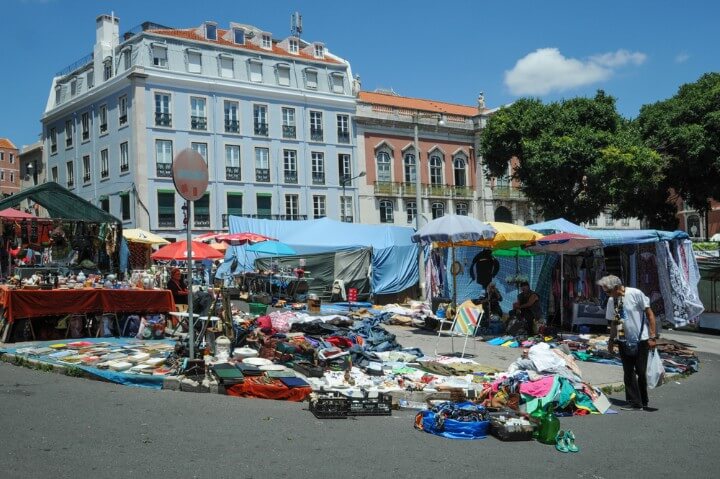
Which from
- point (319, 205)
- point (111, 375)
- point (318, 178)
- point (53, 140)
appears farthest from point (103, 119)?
point (111, 375)

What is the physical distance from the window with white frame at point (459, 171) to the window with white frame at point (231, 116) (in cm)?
1740

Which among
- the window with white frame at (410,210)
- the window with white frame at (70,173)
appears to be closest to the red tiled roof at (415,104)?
the window with white frame at (410,210)

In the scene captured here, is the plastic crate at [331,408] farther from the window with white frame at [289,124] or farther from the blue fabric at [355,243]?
the window with white frame at [289,124]

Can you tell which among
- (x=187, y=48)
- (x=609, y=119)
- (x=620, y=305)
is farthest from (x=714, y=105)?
(x=187, y=48)

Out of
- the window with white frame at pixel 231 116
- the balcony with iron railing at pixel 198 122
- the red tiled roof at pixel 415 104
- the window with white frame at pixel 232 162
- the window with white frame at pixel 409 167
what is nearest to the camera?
the balcony with iron railing at pixel 198 122

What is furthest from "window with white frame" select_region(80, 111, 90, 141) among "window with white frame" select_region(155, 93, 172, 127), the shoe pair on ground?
the shoe pair on ground

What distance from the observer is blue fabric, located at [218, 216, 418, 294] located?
25.5 meters

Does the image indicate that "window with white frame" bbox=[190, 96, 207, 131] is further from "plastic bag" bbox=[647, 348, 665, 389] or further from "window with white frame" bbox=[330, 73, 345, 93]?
"plastic bag" bbox=[647, 348, 665, 389]

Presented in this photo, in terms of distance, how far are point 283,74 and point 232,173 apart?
8320mm

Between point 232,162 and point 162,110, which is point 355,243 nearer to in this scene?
point 232,162

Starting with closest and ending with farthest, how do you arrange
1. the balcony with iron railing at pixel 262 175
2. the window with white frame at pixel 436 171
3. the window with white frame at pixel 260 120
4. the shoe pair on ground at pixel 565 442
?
the shoe pair on ground at pixel 565 442 → the balcony with iron railing at pixel 262 175 → the window with white frame at pixel 260 120 → the window with white frame at pixel 436 171

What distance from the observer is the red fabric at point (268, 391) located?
345 inches

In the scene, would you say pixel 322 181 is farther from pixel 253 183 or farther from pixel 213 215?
pixel 213 215

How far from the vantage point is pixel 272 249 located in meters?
23.5
